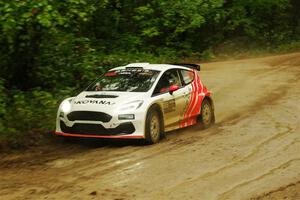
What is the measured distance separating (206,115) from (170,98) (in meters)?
1.88

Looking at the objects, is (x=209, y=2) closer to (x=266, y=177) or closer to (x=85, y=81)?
(x=85, y=81)

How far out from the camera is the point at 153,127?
1228 centimetres

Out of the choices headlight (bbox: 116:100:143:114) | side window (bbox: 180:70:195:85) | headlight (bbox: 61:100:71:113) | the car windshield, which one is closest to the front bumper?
headlight (bbox: 116:100:143:114)

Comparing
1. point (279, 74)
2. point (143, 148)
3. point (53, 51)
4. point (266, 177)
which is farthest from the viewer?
point (279, 74)

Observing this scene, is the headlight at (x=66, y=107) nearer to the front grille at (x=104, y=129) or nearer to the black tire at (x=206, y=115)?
A: the front grille at (x=104, y=129)

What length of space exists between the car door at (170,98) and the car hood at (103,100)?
60 cm

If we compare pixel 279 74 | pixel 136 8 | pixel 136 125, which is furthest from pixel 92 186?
pixel 136 8

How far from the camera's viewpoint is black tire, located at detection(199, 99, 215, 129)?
47.8ft

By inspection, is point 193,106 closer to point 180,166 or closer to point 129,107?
point 129,107

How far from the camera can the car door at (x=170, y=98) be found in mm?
Result: 12914

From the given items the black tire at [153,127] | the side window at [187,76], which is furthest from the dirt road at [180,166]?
the side window at [187,76]

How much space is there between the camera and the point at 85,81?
17656mm

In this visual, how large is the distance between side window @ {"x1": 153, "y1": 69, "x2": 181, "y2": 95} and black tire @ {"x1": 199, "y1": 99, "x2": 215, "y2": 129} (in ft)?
3.62

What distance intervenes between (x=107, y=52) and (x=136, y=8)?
290 cm
